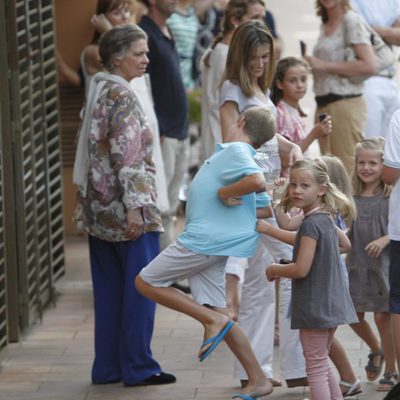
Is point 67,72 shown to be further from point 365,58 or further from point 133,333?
point 133,333

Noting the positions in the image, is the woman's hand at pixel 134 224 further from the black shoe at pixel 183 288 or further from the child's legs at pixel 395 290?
the black shoe at pixel 183 288

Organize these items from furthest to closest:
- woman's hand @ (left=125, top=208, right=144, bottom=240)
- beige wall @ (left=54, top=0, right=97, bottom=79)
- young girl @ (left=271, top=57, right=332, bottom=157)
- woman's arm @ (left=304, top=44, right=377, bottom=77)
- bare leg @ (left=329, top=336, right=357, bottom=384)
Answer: beige wall @ (left=54, top=0, right=97, bottom=79) → woman's arm @ (left=304, top=44, right=377, bottom=77) → young girl @ (left=271, top=57, right=332, bottom=157) → woman's hand @ (left=125, top=208, right=144, bottom=240) → bare leg @ (left=329, top=336, right=357, bottom=384)

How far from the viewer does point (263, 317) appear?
24.4ft

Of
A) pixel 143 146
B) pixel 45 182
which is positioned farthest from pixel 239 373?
pixel 45 182

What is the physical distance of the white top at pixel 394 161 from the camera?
265 inches

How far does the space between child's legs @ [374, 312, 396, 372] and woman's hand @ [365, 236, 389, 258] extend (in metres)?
0.38

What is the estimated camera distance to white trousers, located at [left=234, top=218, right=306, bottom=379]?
737 centimetres

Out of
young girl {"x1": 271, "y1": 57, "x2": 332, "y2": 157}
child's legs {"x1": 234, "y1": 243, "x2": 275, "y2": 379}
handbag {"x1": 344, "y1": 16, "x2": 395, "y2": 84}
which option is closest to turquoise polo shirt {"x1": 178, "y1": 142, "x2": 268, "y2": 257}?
child's legs {"x1": 234, "y1": 243, "x2": 275, "y2": 379}

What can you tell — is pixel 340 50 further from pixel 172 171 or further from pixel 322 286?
pixel 322 286

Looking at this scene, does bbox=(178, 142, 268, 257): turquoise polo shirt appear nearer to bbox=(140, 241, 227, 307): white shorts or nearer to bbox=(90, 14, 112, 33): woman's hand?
bbox=(140, 241, 227, 307): white shorts

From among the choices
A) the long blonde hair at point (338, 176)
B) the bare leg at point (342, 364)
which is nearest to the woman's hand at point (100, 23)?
the long blonde hair at point (338, 176)

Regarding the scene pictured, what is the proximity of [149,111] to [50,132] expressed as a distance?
1657 mm

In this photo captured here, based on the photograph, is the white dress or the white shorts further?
the white dress

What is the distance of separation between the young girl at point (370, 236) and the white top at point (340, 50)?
93.4 inches
